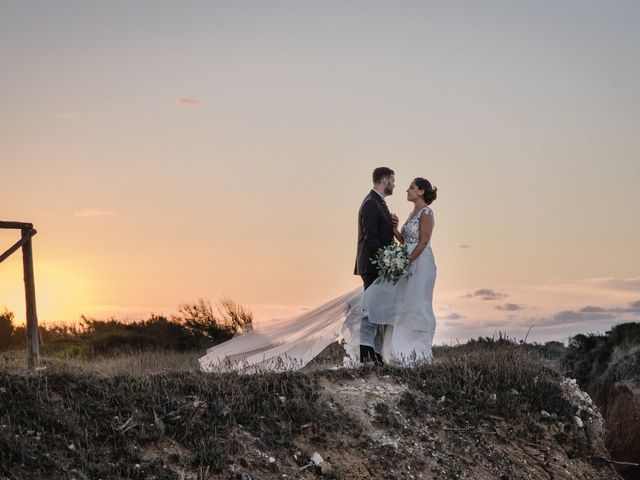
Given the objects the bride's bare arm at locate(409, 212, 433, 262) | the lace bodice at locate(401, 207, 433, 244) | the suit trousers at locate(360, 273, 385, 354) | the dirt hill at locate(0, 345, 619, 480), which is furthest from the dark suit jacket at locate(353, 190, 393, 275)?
the dirt hill at locate(0, 345, 619, 480)

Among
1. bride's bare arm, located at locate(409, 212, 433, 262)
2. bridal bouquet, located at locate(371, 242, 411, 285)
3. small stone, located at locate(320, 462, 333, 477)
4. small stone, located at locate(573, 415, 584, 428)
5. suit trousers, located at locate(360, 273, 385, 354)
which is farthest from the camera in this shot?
suit trousers, located at locate(360, 273, 385, 354)

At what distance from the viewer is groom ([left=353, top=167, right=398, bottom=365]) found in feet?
50.5

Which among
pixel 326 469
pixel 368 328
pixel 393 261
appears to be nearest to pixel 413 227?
pixel 393 261

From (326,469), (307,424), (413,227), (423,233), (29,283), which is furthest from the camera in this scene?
(413,227)

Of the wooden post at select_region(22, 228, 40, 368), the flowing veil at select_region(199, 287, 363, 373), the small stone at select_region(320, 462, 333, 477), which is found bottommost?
the small stone at select_region(320, 462, 333, 477)

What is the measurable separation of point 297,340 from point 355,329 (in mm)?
1193

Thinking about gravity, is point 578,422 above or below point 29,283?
below

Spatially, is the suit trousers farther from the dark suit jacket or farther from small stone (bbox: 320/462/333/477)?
small stone (bbox: 320/462/333/477)

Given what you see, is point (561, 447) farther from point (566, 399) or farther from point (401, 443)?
point (401, 443)

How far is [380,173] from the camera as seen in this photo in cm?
1549

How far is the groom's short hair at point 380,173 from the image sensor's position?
1548cm

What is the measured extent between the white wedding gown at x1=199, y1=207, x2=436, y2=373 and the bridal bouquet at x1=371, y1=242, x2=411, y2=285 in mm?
370

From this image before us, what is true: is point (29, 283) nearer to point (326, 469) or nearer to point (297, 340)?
point (297, 340)

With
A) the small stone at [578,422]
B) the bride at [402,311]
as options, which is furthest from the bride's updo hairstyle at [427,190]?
the small stone at [578,422]
